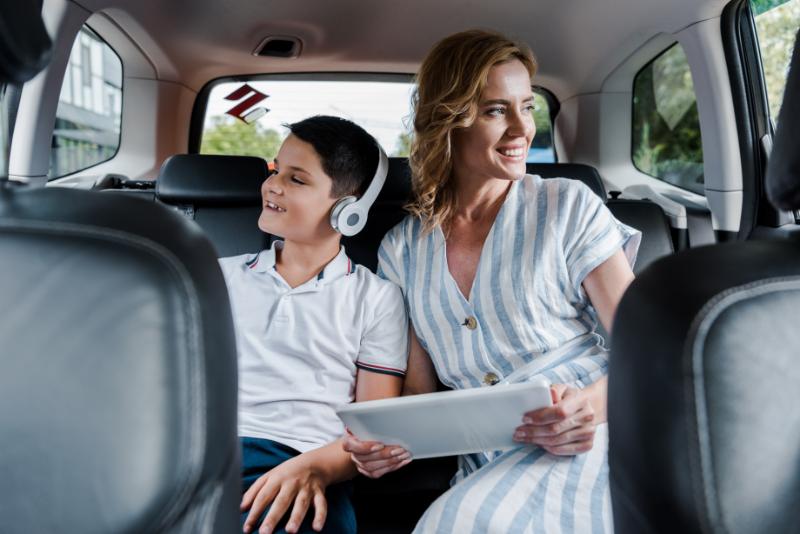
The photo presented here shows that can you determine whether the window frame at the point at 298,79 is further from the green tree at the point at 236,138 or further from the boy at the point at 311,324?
the boy at the point at 311,324

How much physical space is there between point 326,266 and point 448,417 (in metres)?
0.59

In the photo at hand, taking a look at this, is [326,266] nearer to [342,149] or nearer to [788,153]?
[342,149]

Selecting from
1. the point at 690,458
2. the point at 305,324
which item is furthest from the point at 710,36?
the point at 690,458

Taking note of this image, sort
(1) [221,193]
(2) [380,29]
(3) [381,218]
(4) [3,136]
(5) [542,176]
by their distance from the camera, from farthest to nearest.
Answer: (2) [380,29] < (1) [221,193] < (5) [542,176] < (3) [381,218] < (4) [3,136]

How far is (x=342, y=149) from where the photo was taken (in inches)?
65.4

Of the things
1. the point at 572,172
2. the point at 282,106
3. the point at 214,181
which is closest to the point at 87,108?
the point at 282,106

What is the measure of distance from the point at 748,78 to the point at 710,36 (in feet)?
0.60

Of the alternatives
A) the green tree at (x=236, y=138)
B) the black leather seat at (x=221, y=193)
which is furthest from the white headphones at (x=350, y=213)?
the green tree at (x=236, y=138)

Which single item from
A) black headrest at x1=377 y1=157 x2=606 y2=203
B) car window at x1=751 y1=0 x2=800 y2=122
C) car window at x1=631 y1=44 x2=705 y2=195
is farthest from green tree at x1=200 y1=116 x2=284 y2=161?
car window at x1=751 y1=0 x2=800 y2=122

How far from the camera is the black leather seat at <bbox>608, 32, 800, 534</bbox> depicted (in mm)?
646

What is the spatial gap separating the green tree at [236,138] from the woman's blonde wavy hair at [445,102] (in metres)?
1.81

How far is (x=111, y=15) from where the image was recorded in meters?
2.83

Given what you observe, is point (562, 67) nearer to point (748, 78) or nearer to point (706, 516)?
point (748, 78)

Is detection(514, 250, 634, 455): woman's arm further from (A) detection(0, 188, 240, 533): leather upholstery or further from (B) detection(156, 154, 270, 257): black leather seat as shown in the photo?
(B) detection(156, 154, 270, 257): black leather seat
